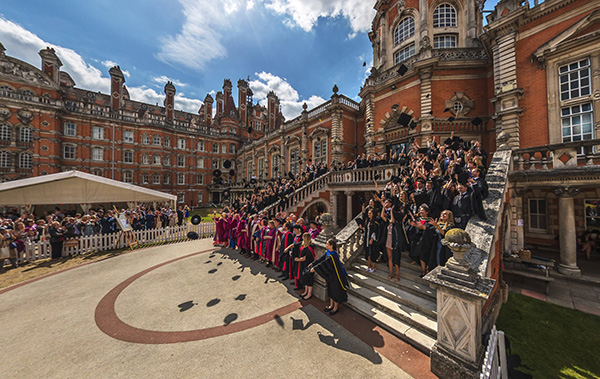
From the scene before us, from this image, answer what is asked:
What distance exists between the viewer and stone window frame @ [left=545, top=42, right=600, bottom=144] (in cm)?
846

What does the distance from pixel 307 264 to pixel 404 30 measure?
20.1 m

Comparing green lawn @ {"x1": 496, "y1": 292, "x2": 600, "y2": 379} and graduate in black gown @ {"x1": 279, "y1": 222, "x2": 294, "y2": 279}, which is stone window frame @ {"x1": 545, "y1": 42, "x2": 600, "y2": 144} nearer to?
green lawn @ {"x1": 496, "y1": 292, "x2": 600, "y2": 379}

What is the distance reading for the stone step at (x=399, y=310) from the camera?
3918 millimetres

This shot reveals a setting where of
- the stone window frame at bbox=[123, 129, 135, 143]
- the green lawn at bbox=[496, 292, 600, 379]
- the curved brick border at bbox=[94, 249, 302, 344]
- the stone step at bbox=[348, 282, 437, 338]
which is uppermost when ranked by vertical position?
the stone window frame at bbox=[123, 129, 135, 143]

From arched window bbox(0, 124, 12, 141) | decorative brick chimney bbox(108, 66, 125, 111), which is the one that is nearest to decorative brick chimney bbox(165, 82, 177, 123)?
decorative brick chimney bbox(108, 66, 125, 111)

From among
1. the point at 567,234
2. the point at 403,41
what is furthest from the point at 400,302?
the point at 403,41

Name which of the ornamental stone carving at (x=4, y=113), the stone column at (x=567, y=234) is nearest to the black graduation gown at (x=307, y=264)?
the stone column at (x=567, y=234)

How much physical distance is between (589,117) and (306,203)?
13251 millimetres

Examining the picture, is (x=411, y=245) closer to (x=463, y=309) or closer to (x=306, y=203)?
(x=463, y=309)

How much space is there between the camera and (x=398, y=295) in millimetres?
4762

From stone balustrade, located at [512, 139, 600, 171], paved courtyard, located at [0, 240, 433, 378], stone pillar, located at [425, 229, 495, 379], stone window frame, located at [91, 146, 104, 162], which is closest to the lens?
stone pillar, located at [425, 229, 495, 379]

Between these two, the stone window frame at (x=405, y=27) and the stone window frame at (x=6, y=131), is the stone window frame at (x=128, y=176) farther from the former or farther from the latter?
the stone window frame at (x=405, y=27)

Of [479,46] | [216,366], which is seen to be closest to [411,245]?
[216,366]

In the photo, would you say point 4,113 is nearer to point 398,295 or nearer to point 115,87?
point 115,87
